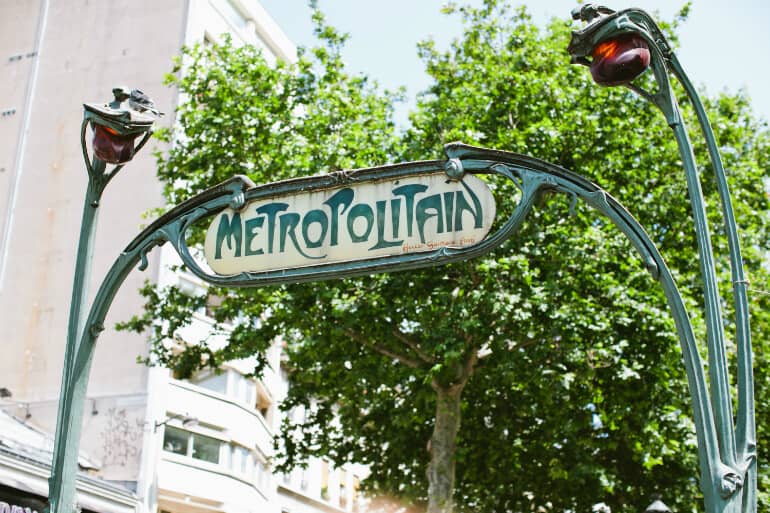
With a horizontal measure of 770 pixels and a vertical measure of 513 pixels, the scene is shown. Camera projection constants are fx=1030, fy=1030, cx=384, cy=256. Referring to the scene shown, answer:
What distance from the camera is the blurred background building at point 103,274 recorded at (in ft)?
78.9

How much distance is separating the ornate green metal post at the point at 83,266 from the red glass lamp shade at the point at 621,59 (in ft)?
8.96

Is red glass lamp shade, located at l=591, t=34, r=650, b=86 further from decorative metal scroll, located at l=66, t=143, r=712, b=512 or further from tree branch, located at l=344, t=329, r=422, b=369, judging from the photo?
tree branch, located at l=344, t=329, r=422, b=369

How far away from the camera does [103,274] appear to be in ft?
87.6

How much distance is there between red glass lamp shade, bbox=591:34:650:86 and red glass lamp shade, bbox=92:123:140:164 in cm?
289

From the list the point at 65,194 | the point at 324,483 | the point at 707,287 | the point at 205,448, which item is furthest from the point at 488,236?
the point at 324,483

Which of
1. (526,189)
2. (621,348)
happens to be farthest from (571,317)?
(526,189)

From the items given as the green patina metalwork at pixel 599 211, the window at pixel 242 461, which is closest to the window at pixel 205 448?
the window at pixel 242 461

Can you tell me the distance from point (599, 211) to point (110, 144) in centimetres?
300

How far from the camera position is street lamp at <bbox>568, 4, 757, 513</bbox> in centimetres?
477

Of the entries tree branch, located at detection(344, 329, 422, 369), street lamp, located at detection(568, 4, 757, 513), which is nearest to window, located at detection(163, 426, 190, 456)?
tree branch, located at detection(344, 329, 422, 369)

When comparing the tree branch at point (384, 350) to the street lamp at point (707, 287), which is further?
the tree branch at point (384, 350)

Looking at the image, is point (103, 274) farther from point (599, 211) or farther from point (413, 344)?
point (599, 211)

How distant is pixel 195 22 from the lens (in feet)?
93.7

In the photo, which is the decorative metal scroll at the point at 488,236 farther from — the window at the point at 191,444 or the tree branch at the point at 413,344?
the window at the point at 191,444
